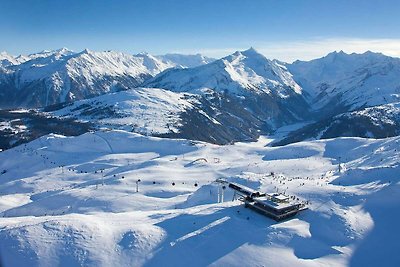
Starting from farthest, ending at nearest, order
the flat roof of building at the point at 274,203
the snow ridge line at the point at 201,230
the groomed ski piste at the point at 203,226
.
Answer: the flat roof of building at the point at 274,203 < the snow ridge line at the point at 201,230 < the groomed ski piste at the point at 203,226

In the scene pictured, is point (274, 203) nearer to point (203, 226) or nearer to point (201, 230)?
point (203, 226)

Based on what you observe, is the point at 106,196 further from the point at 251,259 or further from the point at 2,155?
the point at 2,155

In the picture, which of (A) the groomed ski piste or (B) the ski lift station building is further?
(B) the ski lift station building

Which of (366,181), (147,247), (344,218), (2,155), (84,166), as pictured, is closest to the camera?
(147,247)

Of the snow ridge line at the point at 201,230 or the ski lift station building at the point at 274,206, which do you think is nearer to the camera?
the snow ridge line at the point at 201,230

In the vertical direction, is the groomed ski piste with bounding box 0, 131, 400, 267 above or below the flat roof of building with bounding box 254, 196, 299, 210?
below

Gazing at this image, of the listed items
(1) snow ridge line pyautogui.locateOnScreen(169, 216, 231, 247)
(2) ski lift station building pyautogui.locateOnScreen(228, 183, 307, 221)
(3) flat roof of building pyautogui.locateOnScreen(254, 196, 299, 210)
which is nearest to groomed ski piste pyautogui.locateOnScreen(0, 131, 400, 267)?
(1) snow ridge line pyautogui.locateOnScreen(169, 216, 231, 247)

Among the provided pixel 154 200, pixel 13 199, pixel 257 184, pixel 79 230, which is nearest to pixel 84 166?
pixel 13 199

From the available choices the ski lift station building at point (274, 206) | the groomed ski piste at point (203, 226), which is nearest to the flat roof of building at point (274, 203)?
the ski lift station building at point (274, 206)

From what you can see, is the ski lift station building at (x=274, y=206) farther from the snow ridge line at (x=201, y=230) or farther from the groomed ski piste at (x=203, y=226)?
the snow ridge line at (x=201, y=230)

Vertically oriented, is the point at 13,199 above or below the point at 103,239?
below

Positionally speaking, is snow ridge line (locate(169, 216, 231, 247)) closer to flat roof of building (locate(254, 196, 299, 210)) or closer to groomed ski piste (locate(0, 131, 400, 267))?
groomed ski piste (locate(0, 131, 400, 267))
